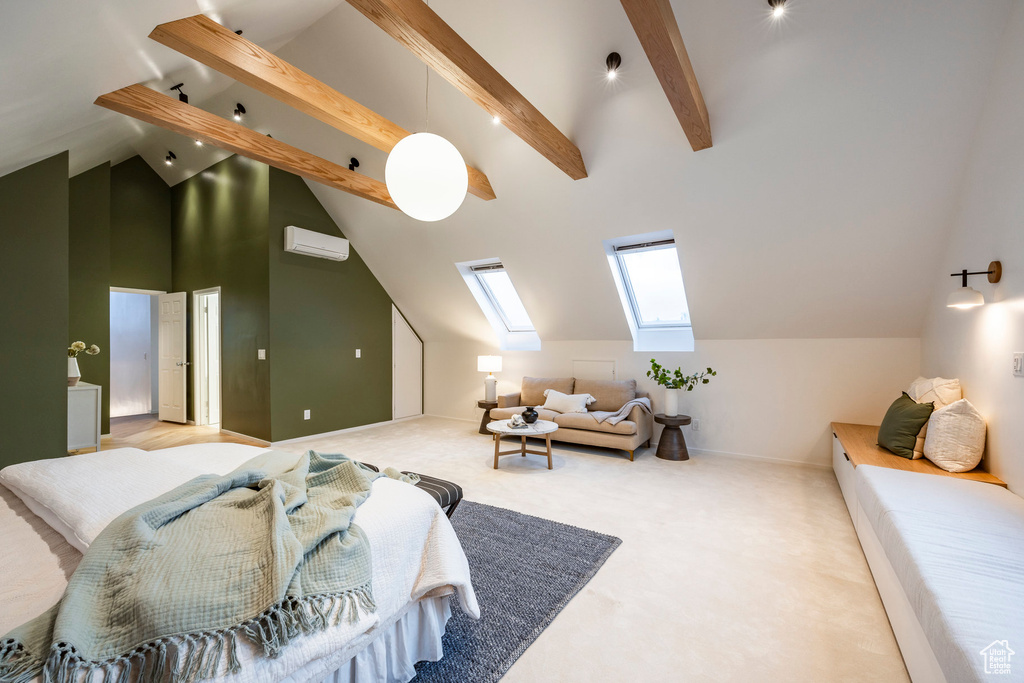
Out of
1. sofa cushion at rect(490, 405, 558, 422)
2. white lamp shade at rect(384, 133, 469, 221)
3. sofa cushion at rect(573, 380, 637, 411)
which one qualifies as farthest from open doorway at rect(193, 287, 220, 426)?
white lamp shade at rect(384, 133, 469, 221)

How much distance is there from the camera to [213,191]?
18.8ft

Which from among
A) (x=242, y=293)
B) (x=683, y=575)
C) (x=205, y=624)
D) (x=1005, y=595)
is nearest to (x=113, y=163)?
(x=242, y=293)

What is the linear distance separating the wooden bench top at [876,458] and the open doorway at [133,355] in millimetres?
9280

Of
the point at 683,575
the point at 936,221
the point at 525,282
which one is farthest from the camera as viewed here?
the point at 525,282

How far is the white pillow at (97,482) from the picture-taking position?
1.34 metres

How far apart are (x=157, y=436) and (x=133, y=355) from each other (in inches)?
108

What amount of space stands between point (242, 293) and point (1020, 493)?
21.9 ft

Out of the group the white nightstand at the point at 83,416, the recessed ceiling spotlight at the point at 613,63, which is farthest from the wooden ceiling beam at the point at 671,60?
the white nightstand at the point at 83,416

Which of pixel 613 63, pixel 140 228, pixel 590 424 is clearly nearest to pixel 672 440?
pixel 590 424

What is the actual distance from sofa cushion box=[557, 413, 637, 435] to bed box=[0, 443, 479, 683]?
3136mm

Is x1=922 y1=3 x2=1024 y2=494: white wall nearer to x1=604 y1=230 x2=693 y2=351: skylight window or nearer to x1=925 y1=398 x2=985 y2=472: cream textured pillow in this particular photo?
x1=925 y1=398 x2=985 y2=472: cream textured pillow

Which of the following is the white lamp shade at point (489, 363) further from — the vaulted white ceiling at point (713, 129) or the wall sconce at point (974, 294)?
the wall sconce at point (974, 294)

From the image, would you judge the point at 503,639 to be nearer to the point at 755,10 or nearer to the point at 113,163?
the point at 755,10

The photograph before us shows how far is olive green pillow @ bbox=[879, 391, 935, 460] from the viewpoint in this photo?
2.80 m
